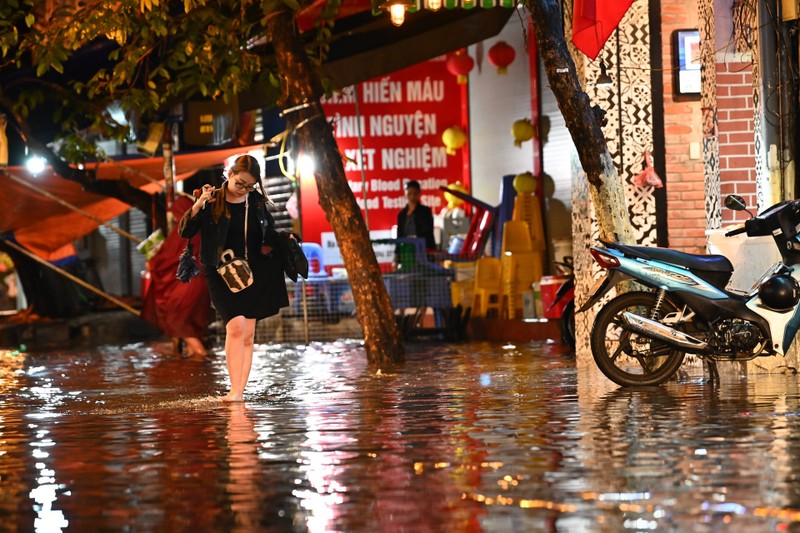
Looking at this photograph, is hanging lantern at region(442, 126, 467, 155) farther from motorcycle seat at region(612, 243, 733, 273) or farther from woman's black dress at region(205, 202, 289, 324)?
motorcycle seat at region(612, 243, 733, 273)

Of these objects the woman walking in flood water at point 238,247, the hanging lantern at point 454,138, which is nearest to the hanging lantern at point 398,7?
the woman walking in flood water at point 238,247

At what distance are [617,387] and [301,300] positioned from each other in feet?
28.7

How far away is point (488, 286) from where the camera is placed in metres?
19.0

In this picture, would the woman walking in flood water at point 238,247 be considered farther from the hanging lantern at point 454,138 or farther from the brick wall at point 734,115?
the hanging lantern at point 454,138

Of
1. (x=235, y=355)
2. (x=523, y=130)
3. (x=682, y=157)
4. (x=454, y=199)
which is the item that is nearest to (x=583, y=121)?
(x=682, y=157)

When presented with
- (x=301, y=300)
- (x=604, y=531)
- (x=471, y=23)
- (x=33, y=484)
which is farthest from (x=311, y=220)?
(x=604, y=531)

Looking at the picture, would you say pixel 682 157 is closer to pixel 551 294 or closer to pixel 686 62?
pixel 686 62

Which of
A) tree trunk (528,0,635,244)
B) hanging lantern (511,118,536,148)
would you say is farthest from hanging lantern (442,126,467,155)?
tree trunk (528,0,635,244)

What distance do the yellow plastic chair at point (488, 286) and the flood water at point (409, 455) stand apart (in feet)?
18.9

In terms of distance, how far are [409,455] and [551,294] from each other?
938cm

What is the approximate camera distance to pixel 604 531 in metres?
5.26

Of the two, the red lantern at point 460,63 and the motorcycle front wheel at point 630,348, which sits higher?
the red lantern at point 460,63

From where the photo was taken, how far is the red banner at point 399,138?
2356 cm

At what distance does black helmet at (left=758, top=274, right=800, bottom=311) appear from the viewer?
10.9 meters
